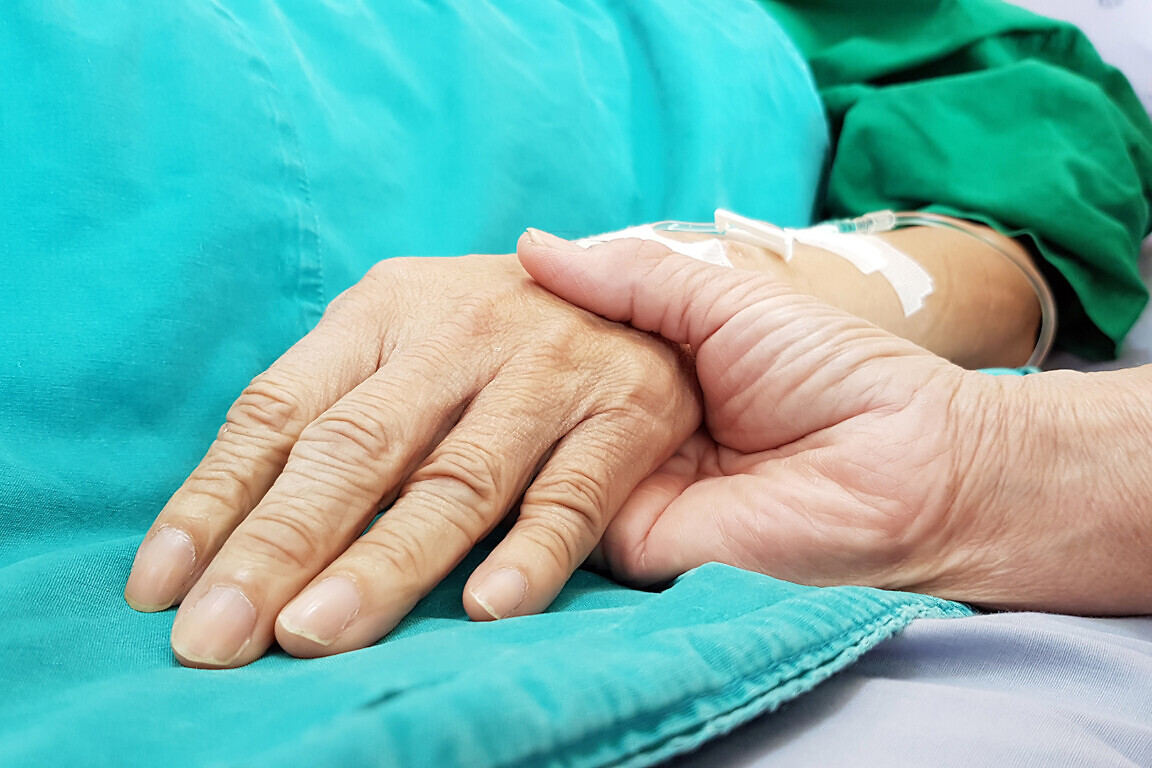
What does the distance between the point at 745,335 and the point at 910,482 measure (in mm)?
161

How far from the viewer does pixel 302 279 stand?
2.33ft

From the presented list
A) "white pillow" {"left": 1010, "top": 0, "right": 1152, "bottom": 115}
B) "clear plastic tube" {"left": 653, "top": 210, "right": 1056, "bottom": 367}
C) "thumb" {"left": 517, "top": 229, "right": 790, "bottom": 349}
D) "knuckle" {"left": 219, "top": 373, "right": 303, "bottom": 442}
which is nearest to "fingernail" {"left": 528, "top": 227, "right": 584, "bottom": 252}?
"thumb" {"left": 517, "top": 229, "right": 790, "bottom": 349}

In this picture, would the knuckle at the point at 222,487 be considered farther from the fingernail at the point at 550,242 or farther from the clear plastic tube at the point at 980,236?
the clear plastic tube at the point at 980,236

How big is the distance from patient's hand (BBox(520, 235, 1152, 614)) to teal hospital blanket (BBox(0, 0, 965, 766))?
0.05 meters

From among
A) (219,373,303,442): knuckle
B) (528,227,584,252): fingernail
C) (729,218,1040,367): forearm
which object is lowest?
(729,218,1040,367): forearm

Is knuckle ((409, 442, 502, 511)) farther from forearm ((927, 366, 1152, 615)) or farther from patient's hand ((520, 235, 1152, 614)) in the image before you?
forearm ((927, 366, 1152, 615))

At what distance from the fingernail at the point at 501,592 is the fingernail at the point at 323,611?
8 centimetres

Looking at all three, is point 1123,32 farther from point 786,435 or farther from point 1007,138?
point 786,435

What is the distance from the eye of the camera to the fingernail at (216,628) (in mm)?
436

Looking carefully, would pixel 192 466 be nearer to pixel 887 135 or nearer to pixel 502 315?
pixel 502 315

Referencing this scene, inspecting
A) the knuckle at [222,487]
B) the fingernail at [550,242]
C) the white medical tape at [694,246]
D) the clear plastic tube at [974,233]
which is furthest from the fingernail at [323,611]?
the clear plastic tube at [974,233]

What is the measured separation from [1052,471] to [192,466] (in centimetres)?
63

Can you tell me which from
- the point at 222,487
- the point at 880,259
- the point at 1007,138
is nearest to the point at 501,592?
the point at 222,487

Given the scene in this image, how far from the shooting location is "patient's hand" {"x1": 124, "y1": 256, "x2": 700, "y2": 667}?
47cm
